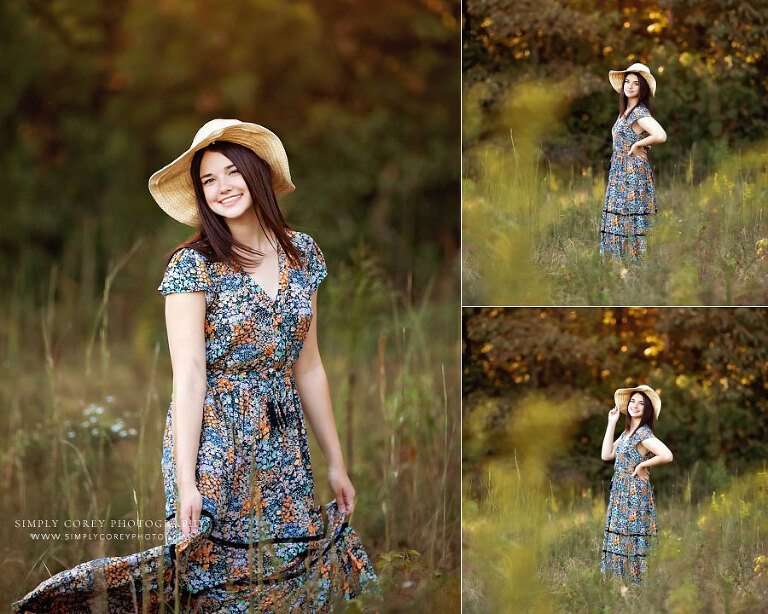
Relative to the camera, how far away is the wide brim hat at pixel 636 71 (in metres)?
3.22

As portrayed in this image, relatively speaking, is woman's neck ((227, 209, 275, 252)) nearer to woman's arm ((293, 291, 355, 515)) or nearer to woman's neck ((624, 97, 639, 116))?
woman's arm ((293, 291, 355, 515))

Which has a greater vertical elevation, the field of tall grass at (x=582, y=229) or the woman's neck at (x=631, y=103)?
the woman's neck at (x=631, y=103)

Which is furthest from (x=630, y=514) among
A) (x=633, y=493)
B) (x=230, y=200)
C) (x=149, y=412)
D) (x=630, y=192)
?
(x=149, y=412)

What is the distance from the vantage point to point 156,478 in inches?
147

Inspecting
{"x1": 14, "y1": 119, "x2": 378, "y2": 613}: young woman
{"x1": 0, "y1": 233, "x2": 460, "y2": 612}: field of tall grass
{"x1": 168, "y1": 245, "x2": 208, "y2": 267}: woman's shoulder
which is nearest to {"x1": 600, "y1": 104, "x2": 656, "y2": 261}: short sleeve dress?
{"x1": 0, "y1": 233, "x2": 460, "y2": 612}: field of tall grass

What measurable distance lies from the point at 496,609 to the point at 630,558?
509 millimetres

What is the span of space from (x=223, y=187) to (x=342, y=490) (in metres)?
0.98

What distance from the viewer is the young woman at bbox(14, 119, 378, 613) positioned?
2.57 meters

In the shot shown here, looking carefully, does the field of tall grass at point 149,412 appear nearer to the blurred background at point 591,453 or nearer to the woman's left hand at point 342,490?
the blurred background at point 591,453

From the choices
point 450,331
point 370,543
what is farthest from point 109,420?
point 450,331

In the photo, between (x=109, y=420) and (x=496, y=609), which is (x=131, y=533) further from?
(x=496, y=609)

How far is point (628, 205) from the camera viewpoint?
3.19 metres

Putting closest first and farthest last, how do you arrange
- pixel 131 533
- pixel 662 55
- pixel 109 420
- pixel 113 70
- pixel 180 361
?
pixel 180 361 → pixel 662 55 → pixel 131 533 → pixel 109 420 → pixel 113 70

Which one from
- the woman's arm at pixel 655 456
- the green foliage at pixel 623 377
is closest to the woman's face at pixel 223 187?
the green foliage at pixel 623 377
